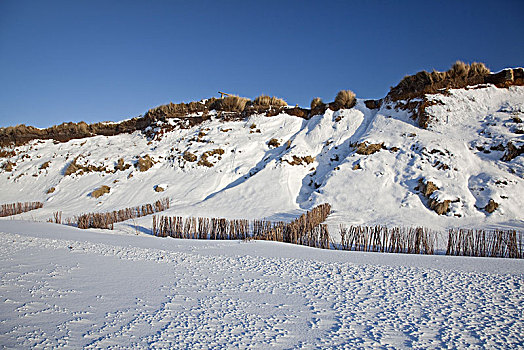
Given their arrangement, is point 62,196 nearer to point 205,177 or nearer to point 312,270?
point 205,177

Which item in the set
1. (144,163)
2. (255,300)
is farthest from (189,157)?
(255,300)

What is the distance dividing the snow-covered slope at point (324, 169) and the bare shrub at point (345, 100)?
62 cm

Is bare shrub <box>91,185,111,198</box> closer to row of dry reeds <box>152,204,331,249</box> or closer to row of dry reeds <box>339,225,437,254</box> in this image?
row of dry reeds <box>152,204,331,249</box>

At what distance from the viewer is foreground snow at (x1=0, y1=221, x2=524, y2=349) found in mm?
2666

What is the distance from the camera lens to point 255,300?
357 cm

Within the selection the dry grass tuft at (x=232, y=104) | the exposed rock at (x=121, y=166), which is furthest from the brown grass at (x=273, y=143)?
the exposed rock at (x=121, y=166)

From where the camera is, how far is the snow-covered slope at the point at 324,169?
10.6 metres

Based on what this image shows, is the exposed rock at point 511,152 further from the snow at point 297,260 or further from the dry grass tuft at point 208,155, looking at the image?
the dry grass tuft at point 208,155

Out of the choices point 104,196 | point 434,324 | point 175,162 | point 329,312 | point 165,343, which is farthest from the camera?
point 175,162

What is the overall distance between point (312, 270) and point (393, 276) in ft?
4.11

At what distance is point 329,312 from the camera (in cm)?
324

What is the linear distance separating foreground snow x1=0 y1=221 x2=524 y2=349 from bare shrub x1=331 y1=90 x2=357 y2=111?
13.5m

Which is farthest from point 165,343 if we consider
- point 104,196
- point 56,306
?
point 104,196

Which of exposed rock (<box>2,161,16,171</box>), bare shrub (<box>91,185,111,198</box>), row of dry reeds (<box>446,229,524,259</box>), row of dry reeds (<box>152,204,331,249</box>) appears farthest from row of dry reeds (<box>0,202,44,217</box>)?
row of dry reeds (<box>446,229,524,259</box>)
